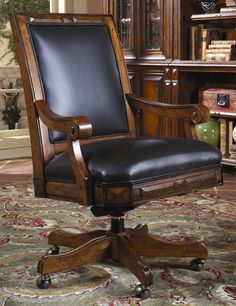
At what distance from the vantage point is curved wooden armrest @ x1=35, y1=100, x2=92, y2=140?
2.12 m

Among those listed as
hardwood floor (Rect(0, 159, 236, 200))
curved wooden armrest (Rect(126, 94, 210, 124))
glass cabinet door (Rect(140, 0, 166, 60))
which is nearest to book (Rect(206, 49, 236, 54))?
glass cabinet door (Rect(140, 0, 166, 60))

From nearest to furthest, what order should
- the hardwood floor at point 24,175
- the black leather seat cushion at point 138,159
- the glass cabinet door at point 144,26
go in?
the black leather seat cushion at point 138,159, the hardwood floor at point 24,175, the glass cabinet door at point 144,26

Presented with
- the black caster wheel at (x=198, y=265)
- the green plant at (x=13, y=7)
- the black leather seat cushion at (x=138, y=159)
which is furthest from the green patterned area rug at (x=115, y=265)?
the green plant at (x=13, y=7)

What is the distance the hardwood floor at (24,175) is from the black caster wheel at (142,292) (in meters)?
Answer: 1.70

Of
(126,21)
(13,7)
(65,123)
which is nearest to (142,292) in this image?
(65,123)

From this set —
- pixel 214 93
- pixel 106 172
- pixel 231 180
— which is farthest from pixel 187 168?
pixel 214 93

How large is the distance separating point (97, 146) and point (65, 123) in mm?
212

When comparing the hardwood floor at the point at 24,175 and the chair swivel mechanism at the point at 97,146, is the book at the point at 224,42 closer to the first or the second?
the hardwood floor at the point at 24,175

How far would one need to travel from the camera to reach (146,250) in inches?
95.0

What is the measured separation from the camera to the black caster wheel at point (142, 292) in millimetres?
2178

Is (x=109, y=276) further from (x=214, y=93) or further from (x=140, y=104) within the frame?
(x=214, y=93)

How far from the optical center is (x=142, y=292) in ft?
7.14

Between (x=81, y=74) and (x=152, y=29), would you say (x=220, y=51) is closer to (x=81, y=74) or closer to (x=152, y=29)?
(x=152, y=29)

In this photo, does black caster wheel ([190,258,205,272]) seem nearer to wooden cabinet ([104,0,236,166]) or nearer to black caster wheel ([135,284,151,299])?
Result: black caster wheel ([135,284,151,299])
